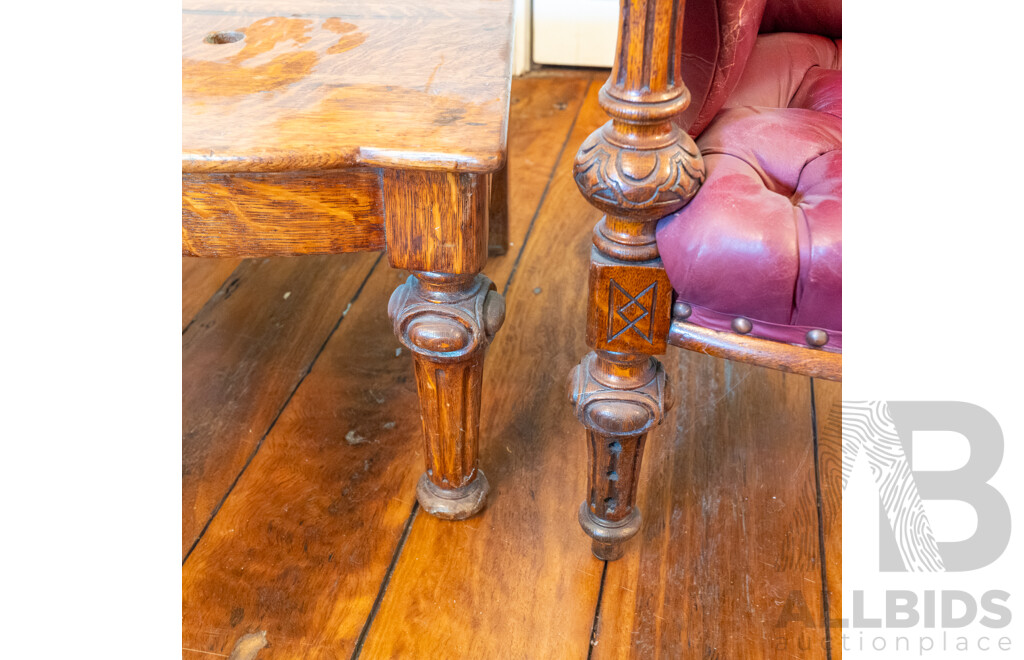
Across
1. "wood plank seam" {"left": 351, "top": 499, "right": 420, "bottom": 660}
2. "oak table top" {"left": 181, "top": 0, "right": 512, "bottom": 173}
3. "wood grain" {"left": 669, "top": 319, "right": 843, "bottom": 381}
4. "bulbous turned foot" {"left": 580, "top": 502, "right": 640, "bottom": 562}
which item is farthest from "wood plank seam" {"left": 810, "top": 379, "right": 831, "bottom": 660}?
"oak table top" {"left": 181, "top": 0, "right": 512, "bottom": 173}

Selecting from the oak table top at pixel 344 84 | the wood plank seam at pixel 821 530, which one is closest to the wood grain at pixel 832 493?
the wood plank seam at pixel 821 530

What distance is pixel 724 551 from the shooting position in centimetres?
99

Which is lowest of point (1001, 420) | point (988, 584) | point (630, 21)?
point (988, 584)

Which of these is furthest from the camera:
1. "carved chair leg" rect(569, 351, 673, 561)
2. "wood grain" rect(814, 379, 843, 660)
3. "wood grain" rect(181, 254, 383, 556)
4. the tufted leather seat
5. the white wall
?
the white wall

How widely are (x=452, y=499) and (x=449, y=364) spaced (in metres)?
0.20

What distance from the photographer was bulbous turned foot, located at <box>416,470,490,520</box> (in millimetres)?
1013

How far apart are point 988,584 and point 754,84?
522mm

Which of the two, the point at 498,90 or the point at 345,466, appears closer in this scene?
the point at 498,90

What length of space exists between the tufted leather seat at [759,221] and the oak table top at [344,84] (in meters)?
0.17

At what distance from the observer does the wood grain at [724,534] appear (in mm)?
903

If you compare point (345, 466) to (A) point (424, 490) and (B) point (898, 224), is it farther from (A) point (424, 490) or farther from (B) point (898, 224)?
(B) point (898, 224)

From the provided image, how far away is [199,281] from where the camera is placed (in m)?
1.46

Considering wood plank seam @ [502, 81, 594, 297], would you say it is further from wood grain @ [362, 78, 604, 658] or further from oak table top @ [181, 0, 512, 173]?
oak table top @ [181, 0, 512, 173]

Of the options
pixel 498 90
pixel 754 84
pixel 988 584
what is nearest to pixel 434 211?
pixel 498 90
